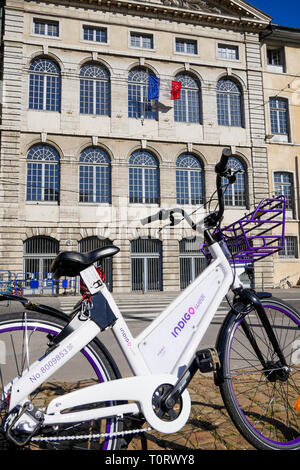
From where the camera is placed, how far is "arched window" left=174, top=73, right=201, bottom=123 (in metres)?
23.3

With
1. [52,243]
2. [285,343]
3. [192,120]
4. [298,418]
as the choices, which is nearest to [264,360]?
[285,343]

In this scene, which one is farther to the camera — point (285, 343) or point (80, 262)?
point (285, 343)

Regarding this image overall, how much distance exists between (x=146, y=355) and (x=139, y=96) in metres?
23.2

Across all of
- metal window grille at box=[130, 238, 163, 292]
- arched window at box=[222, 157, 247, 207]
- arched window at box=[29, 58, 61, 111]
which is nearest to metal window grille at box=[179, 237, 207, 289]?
metal window grille at box=[130, 238, 163, 292]

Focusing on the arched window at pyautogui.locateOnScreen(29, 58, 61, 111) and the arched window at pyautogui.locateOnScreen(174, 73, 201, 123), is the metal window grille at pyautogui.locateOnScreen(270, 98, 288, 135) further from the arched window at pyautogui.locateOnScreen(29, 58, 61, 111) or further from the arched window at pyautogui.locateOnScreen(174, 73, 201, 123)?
the arched window at pyautogui.locateOnScreen(29, 58, 61, 111)

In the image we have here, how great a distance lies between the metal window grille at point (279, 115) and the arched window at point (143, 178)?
10.3 metres

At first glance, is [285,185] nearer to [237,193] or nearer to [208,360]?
[237,193]

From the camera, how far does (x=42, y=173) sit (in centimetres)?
2078

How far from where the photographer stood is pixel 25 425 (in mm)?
1675

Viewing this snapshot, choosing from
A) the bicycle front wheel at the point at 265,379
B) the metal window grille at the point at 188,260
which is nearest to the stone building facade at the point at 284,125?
the metal window grille at the point at 188,260

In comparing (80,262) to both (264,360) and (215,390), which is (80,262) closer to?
(264,360)

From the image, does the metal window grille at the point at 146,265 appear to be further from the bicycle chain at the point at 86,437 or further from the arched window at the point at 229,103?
the bicycle chain at the point at 86,437

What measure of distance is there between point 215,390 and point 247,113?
24.1m

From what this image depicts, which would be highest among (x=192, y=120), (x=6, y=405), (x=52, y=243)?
(x=192, y=120)
